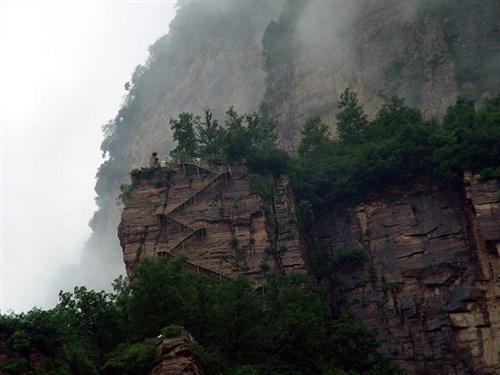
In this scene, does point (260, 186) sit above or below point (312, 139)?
below

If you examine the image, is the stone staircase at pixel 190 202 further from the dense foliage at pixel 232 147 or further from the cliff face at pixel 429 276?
the cliff face at pixel 429 276

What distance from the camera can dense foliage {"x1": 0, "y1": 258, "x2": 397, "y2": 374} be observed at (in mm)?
29703

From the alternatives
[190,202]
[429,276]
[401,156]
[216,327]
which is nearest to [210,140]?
[190,202]

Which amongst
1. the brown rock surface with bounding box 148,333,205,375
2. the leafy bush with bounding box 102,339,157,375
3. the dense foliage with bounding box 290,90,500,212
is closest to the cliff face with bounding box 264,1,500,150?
the dense foliage with bounding box 290,90,500,212

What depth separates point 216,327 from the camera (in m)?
31.4

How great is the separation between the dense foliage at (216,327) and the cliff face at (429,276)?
4.96 m

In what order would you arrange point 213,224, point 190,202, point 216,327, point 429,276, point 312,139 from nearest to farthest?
point 216,327
point 429,276
point 213,224
point 190,202
point 312,139

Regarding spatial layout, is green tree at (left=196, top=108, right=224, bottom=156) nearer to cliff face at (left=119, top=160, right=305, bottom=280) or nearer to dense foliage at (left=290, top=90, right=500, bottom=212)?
cliff face at (left=119, top=160, right=305, bottom=280)

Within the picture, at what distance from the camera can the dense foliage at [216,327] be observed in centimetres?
2970

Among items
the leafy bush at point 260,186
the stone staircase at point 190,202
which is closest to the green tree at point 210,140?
the stone staircase at point 190,202

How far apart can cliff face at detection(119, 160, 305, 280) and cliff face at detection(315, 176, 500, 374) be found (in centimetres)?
340

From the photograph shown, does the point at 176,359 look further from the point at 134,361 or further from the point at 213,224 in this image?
the point at 213,224

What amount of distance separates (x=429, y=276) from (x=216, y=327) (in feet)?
44.8

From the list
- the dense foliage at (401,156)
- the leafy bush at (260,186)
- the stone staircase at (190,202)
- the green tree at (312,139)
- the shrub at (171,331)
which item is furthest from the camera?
the green tree at (312,139)
